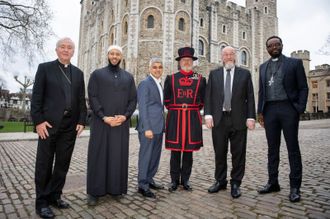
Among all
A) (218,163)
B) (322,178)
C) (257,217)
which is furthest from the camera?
(322,178)

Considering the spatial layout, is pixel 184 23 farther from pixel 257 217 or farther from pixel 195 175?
pixel 257 217

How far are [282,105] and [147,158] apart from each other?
228 cm

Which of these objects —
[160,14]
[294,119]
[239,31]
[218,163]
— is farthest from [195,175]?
[239,31]

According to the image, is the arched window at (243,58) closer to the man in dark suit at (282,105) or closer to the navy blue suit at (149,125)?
the man in dark suit at (282,105)

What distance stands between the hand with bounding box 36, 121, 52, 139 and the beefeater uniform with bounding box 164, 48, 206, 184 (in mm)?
1844

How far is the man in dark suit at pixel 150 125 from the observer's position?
3.68 meters

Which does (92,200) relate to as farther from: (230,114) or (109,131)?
(230,114)

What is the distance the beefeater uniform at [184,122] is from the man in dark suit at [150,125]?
8.5 inches

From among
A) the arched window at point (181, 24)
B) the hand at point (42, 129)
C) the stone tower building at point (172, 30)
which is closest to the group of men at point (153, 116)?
the hand at point (42, 129)

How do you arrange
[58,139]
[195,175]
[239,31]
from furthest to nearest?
[239,31] → [195,175] → [58,139]

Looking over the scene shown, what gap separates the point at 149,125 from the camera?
370cm

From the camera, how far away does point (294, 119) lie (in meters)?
3.52

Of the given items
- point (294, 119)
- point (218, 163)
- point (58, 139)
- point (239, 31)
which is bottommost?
point (218, 163)

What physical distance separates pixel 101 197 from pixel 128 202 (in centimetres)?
53
